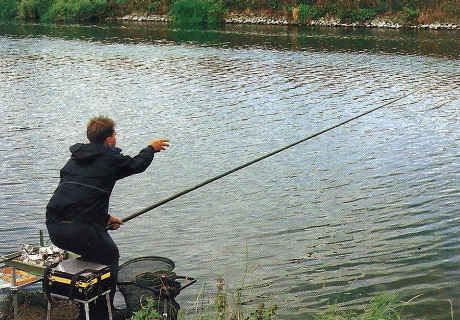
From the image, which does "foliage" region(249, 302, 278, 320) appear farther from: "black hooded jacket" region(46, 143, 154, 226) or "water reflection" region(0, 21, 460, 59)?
"water reflection" region(0, 21, 460, 59)

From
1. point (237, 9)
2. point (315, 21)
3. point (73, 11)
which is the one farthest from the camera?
point (73, 11)

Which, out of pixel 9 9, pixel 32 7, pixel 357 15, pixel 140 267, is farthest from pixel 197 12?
pixel 140 267

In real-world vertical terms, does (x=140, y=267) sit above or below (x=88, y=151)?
below

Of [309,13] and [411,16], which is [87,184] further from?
[309,13]

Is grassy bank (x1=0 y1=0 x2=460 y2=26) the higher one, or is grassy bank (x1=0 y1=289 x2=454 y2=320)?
grassy bank (x1=0 y1=0 x2=460 y2=26)

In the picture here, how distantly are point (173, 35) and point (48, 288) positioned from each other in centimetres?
4421

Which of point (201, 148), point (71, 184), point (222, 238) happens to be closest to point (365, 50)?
point (201, 148)

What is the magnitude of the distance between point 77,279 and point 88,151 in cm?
103

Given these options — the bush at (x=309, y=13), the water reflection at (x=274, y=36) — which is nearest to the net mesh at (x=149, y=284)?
the water reflection at (x=274, y=36)

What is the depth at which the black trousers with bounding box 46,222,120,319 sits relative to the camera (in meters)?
5.05

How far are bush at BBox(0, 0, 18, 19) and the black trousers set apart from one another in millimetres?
68003

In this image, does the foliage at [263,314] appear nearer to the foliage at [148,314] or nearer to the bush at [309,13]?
the foliage at [148,314]

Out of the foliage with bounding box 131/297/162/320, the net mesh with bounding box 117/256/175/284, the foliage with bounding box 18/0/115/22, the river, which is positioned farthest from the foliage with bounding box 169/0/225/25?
the foliage with bounding box 131/297/162/320

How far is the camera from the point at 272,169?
1295cm
